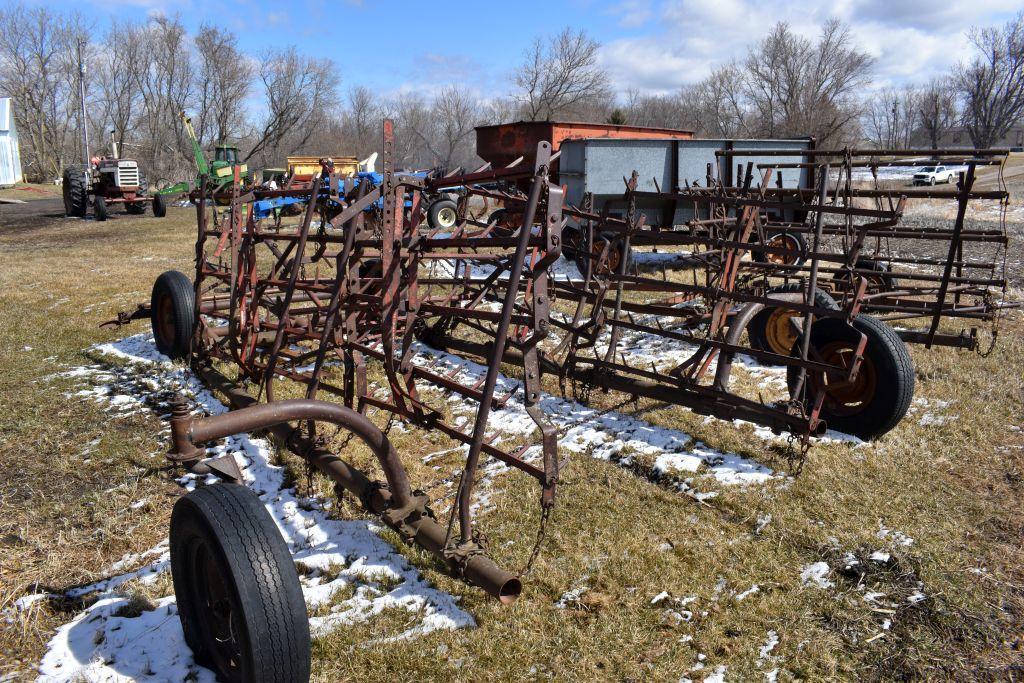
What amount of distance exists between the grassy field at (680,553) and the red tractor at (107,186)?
17.9 meters

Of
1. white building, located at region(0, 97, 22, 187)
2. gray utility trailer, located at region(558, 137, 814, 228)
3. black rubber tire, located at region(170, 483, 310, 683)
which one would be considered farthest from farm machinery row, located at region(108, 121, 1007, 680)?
white building, located at region(0, 97, 22, 187)

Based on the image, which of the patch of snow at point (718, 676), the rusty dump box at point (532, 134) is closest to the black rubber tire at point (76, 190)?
the rusty dump box at point (532, 134)

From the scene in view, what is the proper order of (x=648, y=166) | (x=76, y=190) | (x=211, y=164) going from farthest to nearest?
1. (x=211, y=164)
2. (x=76, y=190)
3. (x=648, y=166)

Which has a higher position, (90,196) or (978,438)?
(90,196)

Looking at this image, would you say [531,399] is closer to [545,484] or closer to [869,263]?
[545,484]

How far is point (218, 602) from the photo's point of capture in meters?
2.63

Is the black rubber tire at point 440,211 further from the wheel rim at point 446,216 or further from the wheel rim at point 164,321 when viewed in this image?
the wheel rim at point 164,321

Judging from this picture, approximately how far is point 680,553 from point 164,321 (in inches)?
229

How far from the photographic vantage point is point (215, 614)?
2.66 metres

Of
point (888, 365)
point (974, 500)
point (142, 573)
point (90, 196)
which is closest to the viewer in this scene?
point (142, 573)

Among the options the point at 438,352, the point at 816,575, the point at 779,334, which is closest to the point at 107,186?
the point at 438,352

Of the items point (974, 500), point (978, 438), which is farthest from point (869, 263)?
point (974, 500)

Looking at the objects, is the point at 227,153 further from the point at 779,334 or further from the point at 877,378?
the point at 877,378

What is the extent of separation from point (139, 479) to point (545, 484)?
303 centimetres
